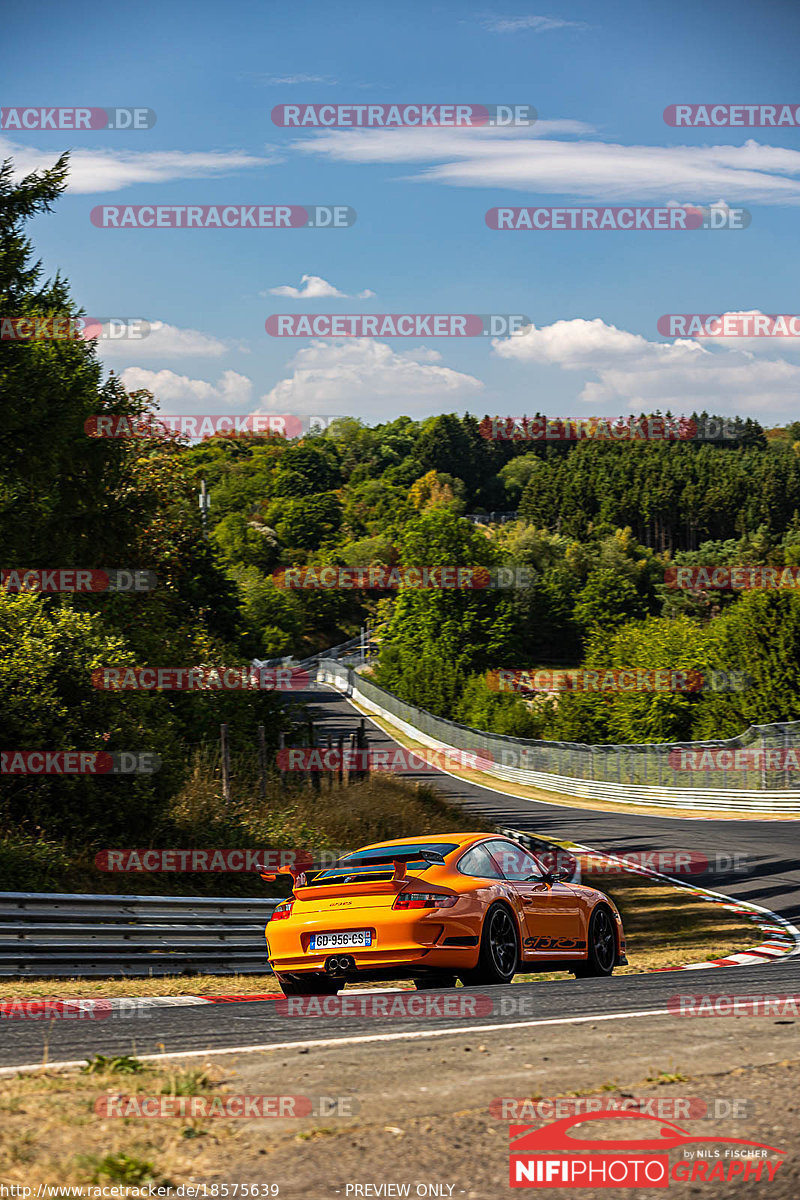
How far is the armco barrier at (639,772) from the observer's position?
35812 millimetres

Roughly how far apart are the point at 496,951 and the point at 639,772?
115ft

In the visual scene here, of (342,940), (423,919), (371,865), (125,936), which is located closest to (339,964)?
(342,940)

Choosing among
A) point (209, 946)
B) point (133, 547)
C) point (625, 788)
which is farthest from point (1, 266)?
point (625, 788)

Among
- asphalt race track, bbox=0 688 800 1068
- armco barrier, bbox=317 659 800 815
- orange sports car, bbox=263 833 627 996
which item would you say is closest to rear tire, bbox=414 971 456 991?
orange sports car, bbox=263 833 627 996

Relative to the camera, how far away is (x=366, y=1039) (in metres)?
6.48

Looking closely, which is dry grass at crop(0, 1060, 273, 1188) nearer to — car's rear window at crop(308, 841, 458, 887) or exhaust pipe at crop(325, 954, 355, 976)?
exhaust pipe at crop(325, 954, 355, 976)

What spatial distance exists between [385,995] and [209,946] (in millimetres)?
3633

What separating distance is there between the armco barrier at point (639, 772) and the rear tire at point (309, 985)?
1075 inches

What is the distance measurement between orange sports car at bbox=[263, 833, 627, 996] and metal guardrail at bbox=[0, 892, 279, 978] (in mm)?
1901

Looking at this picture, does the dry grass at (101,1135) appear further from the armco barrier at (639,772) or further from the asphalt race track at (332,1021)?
the armco barrier at (639,772)

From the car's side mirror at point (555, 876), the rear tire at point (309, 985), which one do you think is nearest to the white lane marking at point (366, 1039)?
the rear tire at point (309, 985)

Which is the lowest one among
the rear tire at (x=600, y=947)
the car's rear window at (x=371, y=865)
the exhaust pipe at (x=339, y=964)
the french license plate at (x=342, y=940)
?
the rear tire at (x=600, y=947)

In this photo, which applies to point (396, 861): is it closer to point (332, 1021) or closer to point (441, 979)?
point (441, 979)

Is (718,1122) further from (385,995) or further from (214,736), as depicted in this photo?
(214,736)
